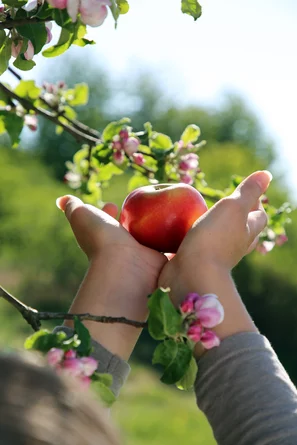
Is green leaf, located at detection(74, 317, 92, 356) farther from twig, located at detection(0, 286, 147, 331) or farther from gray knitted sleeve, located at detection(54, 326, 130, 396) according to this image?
gray knitted sleeve, located at detection(54, 326, 130, 396)

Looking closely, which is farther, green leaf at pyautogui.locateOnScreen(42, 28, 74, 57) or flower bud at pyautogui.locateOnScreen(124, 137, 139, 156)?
flower bud at pyautogui.locateOnScreen(124, 137, 139, 156)

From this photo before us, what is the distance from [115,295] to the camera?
1269 millimetres

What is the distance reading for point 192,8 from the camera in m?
1.30

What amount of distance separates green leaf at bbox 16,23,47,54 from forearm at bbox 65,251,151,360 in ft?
1.09

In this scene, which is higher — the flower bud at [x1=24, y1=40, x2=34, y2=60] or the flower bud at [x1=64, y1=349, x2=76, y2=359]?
the flower bud at [x1=24, y1=40, x2=34, y2=60]

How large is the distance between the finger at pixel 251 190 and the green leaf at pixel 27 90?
85 cm

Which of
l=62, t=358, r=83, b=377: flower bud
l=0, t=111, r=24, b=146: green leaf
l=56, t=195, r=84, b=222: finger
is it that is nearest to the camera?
l=62, t=358, r=83, b=377: flower bud

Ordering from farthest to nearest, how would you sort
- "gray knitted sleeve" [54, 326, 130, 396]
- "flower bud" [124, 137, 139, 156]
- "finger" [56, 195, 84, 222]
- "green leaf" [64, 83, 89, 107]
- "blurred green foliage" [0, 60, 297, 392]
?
"blurred green foliage" [0, 60, 297, 392] < "green leaf" [64, 83, 89, 107] < "flower bud" [124, 137, 139, 156] < "finger" [56, 195, 84, 222] < "gray knitted sleeve" [54, 326, 130, 396]

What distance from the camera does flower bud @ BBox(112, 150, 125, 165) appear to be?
1.90 metres

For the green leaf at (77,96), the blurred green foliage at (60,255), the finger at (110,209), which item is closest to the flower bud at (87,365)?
the finger at (110,209)

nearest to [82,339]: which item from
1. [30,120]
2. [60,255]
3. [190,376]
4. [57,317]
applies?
[57,317]

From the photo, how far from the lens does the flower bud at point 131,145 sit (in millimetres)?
1863

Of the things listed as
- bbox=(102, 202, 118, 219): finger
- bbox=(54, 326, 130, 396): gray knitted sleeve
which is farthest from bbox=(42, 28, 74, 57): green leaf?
bbox=(54, 326, 130, 396): gray knitted sleeve

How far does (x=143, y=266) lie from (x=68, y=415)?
2.34 feet
